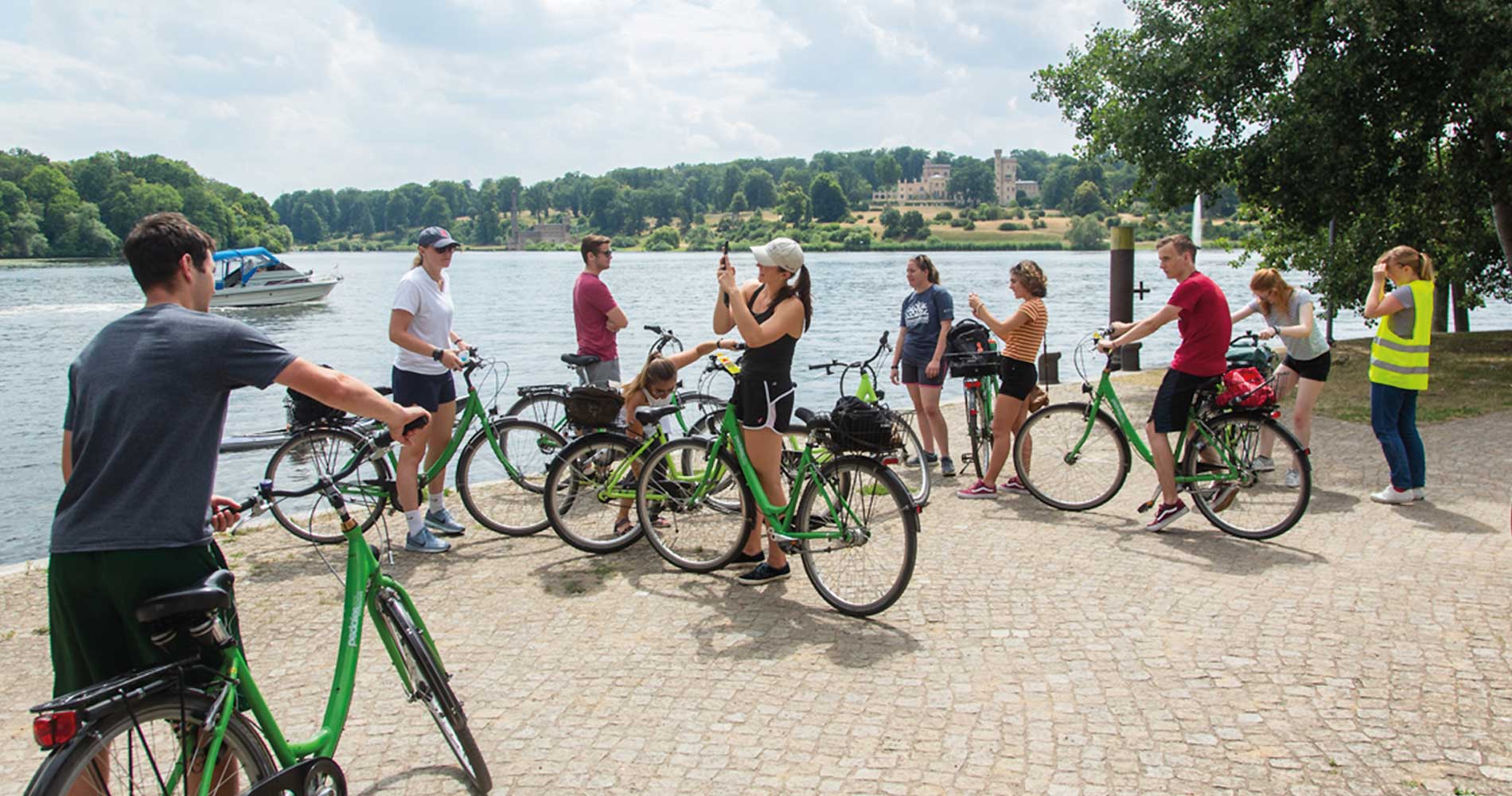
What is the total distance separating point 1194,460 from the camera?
23.6ft

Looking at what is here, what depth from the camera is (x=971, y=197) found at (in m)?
183

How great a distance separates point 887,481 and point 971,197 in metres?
184

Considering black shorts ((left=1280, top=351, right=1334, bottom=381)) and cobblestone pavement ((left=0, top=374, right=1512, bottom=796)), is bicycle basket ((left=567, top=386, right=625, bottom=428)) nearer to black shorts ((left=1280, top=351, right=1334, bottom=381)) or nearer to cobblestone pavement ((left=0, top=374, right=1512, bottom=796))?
cobblestone pavement ((left=0, top=374, right=1512, bottom=796))

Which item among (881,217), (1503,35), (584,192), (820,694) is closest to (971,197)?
(881,217)

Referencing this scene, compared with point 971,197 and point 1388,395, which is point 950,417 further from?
point 971,197

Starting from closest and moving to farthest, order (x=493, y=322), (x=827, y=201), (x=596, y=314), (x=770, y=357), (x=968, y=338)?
(x=770, y=357) → (x=596, y=314) → (x=968, y=338) → (x=493, y=322) → (x=827, y=201)

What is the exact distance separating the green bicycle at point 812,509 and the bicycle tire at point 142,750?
3171mm

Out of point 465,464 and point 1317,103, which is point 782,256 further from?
point 1317,103

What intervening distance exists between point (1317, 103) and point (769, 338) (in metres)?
12.6

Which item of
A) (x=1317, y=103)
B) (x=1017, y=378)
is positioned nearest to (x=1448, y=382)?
(x=1317, y=103)

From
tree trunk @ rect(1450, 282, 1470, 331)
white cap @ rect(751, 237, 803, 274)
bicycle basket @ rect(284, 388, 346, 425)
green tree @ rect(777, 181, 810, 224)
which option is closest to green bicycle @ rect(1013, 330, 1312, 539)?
white cap @ rect(751, 237, 803, 274)

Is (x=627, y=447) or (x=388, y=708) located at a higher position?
(x=627, y=447)

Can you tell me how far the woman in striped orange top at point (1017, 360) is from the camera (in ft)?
26.8

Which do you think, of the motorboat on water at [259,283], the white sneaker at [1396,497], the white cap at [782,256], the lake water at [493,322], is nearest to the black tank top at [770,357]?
the white cap at [782,256]
